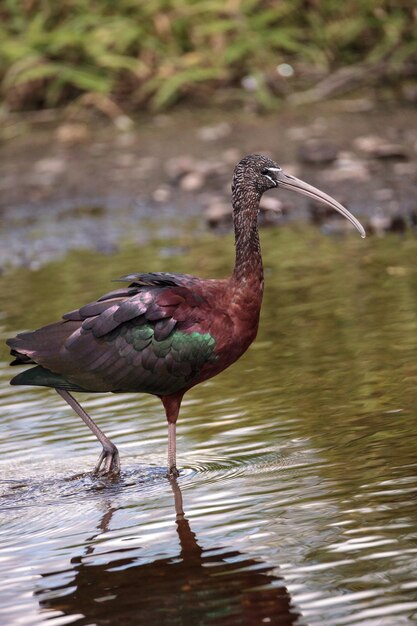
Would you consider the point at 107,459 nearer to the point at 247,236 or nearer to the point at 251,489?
the point at 251,489

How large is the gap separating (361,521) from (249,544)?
1.50 feet

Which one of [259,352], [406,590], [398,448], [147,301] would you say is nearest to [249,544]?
[406,590]

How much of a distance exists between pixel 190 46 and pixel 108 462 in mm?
11086

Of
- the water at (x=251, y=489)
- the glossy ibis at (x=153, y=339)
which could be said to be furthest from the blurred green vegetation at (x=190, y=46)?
the glossy ibis at (x=153, y=339)

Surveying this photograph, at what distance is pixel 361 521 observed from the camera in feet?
17.9

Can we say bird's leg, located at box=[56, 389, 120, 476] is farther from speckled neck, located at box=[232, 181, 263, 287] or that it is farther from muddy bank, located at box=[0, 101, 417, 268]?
muddy bank, located at box=[0, 101, 417, 268]

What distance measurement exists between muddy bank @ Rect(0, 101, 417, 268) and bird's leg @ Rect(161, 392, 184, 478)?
5730 millimetres

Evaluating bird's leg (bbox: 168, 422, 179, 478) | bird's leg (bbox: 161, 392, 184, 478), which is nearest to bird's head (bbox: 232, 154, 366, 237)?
bird's leg (bbox: 161, 392, 184, 478)

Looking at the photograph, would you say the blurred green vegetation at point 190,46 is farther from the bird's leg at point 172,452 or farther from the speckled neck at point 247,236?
the bird's leg at point 172,452

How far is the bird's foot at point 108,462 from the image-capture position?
6871mm

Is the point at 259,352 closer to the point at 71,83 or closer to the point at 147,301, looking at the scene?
the point at 147,301

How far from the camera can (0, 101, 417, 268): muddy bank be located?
543 inches

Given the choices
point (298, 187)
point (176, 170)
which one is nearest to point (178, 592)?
point (298, 187)

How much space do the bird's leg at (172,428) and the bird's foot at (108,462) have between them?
0.30 m
